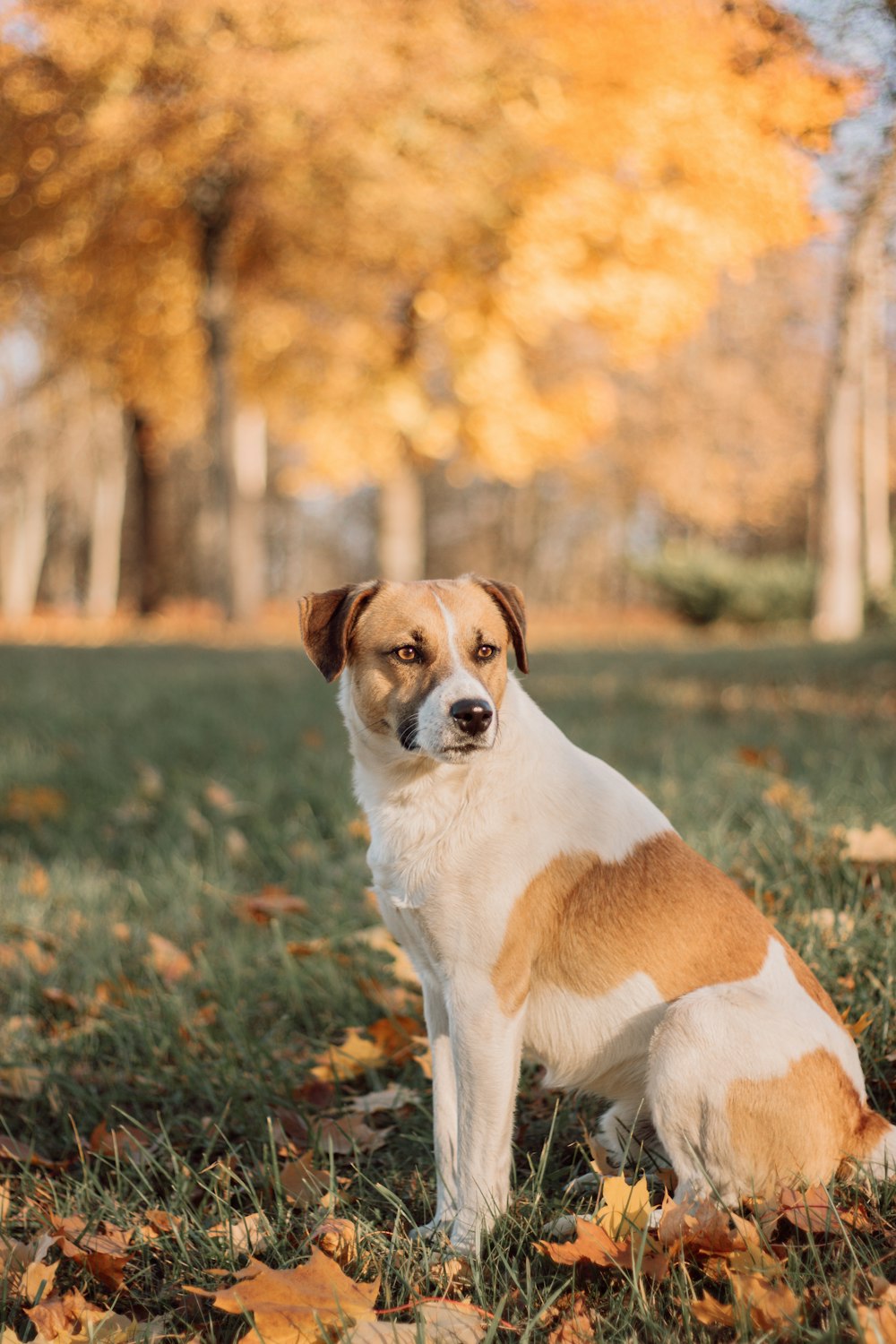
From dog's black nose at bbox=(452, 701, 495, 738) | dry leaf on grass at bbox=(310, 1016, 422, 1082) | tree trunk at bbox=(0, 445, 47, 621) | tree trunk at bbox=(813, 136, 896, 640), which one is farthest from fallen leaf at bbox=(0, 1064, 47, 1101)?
tree trunk at bbox=(0, 445, 47, 621)

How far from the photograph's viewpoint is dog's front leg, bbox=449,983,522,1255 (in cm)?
245

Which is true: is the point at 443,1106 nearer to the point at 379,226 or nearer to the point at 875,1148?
the point at 875,1148

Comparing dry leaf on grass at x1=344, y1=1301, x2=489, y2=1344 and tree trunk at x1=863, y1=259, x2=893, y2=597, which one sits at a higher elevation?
tree trunk at x1=863, y1=259, x2=893, y2=597

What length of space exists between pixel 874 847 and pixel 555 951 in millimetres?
1612

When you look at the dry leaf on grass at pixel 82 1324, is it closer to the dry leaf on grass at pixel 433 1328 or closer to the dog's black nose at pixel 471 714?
the dry leaf on grass at pixel 433 1328

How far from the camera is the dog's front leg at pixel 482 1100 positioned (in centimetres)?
245

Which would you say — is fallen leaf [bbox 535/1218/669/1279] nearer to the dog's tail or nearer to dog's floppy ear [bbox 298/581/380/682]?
the dog's tail

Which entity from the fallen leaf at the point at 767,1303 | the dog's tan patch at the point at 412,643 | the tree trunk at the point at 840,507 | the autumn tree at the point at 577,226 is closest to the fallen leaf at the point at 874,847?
the dog's tan patch at the point at 412,643

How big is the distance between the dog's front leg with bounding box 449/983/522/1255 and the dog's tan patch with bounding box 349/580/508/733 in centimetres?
69

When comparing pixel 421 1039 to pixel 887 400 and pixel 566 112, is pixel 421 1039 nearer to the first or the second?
pixel 566 112

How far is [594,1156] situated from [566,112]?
16.8 metres

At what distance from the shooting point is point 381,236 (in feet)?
52.7

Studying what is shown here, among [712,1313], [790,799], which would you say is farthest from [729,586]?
[712,1313]

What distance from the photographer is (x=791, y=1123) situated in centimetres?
232
